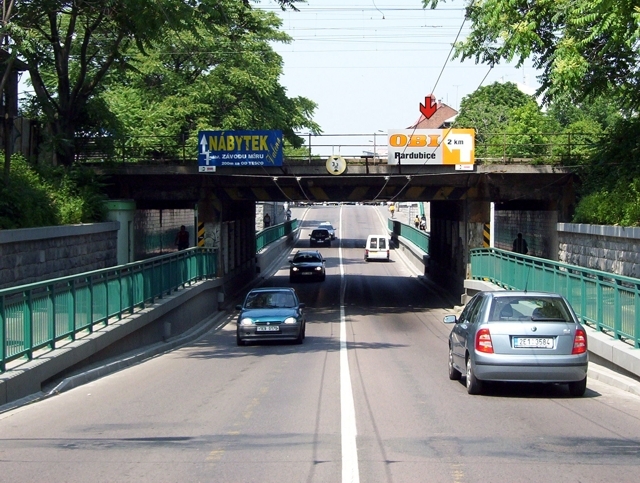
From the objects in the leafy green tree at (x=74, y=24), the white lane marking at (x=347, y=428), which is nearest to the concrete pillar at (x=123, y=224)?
the leafy green tree at (x=74, y=24)

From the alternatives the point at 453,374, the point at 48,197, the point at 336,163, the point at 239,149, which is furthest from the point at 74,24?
the point at 453,374

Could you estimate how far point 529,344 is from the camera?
1208 cm

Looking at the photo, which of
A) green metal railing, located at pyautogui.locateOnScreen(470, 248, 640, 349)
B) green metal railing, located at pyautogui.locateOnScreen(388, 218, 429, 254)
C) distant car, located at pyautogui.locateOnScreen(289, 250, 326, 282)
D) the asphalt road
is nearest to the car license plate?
the asphalt road

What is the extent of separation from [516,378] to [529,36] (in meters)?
16.1

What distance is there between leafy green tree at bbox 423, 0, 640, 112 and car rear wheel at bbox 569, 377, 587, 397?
11457 mm

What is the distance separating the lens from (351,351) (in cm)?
2069

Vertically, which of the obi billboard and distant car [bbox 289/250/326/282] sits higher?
the obi billboard

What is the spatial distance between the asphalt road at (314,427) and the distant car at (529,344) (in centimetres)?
38

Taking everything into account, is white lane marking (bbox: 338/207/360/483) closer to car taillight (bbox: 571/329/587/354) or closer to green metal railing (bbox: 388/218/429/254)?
car taillight (bbox: 571/329/587/354)

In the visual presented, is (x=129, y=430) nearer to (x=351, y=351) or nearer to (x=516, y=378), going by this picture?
(x=516, y=378)

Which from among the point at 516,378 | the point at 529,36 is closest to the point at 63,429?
the point at 516,378

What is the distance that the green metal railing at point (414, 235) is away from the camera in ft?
195

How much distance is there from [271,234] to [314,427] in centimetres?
5702

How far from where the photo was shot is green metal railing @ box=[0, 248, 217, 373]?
12.3 meters
